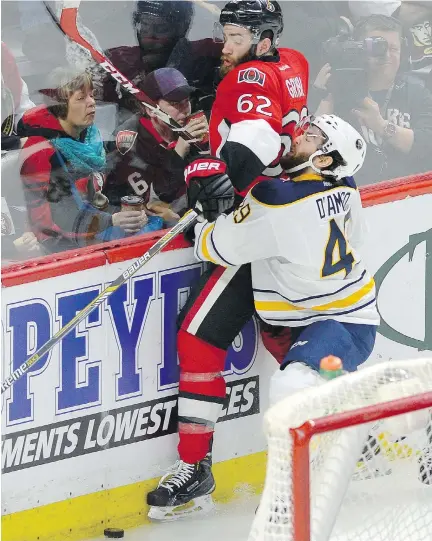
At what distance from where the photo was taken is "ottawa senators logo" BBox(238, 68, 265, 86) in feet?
11.8

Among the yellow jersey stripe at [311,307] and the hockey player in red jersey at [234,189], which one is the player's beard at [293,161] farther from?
the yellow jersey stripe at [311,307]

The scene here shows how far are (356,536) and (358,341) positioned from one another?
3.05 feet

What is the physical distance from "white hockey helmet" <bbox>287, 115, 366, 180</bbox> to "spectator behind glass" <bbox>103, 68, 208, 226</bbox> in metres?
0.34

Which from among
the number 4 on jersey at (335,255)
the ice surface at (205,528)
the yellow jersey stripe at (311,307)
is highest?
the number 4 on jersey at (335,255)

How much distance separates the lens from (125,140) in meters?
3.68

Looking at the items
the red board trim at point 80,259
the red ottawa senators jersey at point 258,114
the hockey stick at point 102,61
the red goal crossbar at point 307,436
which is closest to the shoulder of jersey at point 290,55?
the red ottawa senators jersey at point 258,114

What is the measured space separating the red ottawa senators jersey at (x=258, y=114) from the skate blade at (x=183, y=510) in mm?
877

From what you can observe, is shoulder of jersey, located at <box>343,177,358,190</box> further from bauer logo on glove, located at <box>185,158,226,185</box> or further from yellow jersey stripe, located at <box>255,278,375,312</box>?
bauer logo on glove, located at <box>185,158,226,185</box>

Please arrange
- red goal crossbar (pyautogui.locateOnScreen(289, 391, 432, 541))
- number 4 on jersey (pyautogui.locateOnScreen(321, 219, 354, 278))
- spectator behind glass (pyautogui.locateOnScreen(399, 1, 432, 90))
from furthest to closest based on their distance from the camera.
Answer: spectator behind glass (pyautogui.locateOnScreen(399, 1, 432, 90)) < number 4 on jersey (pyautogui.locateOnScreen(321, 219, 354, 278)) < red goal crossbar (pyautogui.locateOnScreen(289, 391, 432, 541))

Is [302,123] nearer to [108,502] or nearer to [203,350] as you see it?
[203,350]

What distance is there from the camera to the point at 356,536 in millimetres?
2896

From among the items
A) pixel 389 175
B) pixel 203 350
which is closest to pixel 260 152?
pixel 203 350

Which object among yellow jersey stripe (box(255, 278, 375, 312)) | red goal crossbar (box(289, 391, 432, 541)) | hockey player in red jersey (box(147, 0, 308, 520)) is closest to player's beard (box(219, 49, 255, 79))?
hockey player in red jersey (box(147, 0, 308, 520))

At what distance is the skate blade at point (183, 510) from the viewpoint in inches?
148
